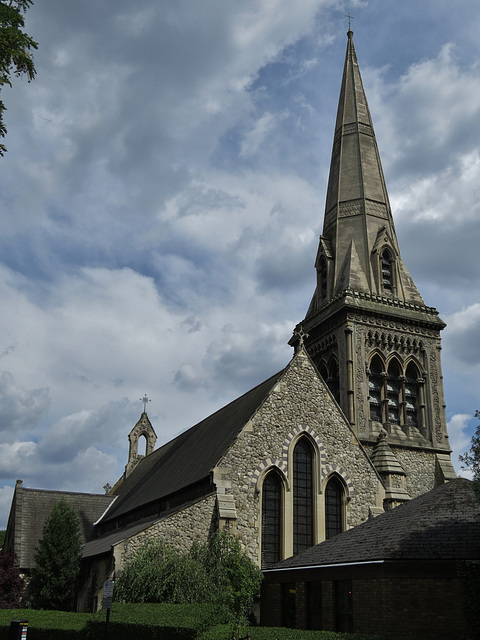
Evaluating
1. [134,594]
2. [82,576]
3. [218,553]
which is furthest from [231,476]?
[82,576]

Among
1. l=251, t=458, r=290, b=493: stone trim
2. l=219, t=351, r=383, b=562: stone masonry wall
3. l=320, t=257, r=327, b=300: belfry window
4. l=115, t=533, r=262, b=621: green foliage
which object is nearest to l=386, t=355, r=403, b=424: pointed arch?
l=320, t=257, r=327, b=300: belfry window

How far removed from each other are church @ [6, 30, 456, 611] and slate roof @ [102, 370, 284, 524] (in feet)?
0.41

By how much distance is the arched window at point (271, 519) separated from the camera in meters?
22.7

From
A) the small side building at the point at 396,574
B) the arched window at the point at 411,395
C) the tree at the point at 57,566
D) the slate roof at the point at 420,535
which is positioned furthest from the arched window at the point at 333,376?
the small side building at the point at 396,574

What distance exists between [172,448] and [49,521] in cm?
884

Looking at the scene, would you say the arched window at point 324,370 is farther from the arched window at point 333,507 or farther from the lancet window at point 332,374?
the arched window at point 333,507

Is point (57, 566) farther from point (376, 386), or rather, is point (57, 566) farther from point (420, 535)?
point (376, 386)

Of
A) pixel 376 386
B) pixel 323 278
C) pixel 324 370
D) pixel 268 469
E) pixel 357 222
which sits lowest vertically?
pixel 268 469

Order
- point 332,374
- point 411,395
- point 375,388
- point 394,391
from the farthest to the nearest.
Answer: point 332,374, point 411,395, point 394,391, point 375,388

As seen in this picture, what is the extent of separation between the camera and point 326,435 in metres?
24.8

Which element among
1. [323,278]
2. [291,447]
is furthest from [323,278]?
[291,447]

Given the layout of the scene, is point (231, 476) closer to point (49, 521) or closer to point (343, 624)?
point (343, 624)

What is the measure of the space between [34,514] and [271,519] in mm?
18077

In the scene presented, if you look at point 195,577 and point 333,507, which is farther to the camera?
point 333,507
